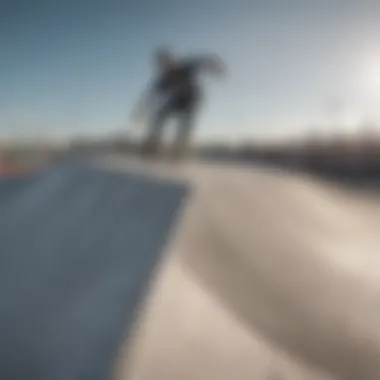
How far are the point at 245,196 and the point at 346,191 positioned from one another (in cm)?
391

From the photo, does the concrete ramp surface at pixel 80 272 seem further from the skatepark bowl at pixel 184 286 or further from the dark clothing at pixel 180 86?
the dark clothing at pixel 180 86

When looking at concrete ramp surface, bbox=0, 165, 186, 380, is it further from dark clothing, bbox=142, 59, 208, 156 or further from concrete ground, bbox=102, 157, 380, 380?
dark clothing, bbox=142, 59, 208, 156

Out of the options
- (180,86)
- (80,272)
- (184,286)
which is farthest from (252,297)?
(180,86)

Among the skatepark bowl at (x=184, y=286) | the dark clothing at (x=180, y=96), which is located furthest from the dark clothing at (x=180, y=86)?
the skatepark bowl at (x=184, y=286)

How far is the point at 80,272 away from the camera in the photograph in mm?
3176

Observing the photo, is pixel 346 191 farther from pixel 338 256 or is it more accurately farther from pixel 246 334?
pixel 246 334

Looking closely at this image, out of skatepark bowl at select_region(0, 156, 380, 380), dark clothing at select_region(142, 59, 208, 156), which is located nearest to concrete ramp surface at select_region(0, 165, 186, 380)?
skatepark bowl at select_region(0, 156, 380, 380)

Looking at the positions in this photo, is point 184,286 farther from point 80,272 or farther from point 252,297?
point 80,272

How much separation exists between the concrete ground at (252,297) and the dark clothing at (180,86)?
2.04 metres

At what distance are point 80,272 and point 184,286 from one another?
809 mm

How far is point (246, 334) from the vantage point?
2.75 meters

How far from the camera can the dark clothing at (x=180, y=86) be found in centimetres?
604

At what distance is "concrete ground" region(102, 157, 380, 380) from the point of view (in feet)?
8.09

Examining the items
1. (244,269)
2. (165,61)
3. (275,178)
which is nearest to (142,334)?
(244,269)
